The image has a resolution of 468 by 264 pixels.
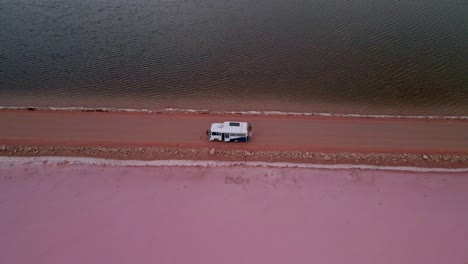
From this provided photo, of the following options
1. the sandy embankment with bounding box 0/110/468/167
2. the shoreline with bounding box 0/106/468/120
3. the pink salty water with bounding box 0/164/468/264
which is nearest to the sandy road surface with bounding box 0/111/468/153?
the sandy embankment with bounding box 0/110/468/167

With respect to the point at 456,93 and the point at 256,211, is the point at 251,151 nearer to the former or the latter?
the point at 256,211

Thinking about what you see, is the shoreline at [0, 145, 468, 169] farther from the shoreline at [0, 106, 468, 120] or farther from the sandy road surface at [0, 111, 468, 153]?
the shoreline at [0, 106, 468, 120]

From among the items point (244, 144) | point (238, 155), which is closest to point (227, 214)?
point (238, 155)

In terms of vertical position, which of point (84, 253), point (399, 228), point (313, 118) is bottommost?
point (84, 253)

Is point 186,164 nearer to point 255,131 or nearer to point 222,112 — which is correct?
point 255,131

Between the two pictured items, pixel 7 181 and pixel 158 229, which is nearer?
pixel 158 229

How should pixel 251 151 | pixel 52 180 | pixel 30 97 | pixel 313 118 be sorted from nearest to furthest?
pixel 52 180 → pixel 251 151 → pixel 313 118 → pixel 30 97

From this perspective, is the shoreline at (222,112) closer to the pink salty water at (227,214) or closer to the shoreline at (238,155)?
the shoreline at (238,155)

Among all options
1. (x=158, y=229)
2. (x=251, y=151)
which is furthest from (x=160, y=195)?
(x=251, y=151)
